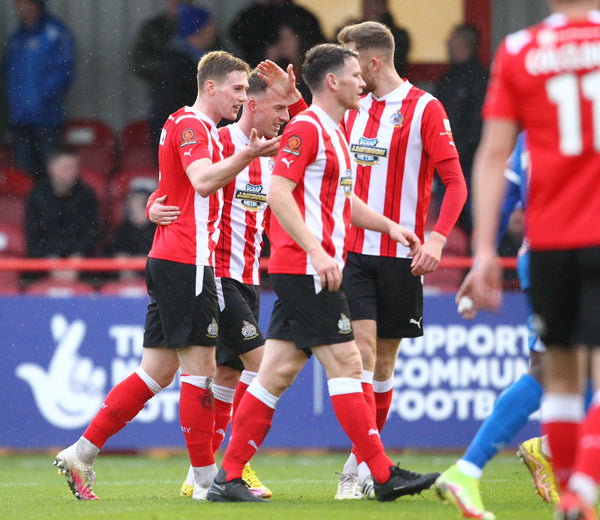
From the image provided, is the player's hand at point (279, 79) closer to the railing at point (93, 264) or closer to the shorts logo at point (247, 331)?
the shorts logo at point (247, 331)

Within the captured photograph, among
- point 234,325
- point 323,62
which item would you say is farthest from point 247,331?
point 323,62

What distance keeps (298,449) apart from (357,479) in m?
2.96

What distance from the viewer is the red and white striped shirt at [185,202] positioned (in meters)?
5.59

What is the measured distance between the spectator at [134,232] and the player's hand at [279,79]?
4.13 metres

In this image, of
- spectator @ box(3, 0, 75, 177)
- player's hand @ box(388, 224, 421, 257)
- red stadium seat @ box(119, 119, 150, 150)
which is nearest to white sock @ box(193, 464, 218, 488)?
player's hand @ box(388, 224, 421, 257)

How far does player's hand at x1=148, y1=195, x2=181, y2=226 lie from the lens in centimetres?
566

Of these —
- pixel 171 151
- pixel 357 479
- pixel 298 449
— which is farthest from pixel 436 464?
pixel 171 151

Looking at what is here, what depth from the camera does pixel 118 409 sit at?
577 centimetres

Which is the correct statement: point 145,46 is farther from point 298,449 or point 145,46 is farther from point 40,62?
point 298,449

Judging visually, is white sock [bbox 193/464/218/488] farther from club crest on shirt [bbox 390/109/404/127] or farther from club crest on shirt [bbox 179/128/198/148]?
club crest on shirt [bbox 390/109/404/127]

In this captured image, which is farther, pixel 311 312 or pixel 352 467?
pixel 352 467

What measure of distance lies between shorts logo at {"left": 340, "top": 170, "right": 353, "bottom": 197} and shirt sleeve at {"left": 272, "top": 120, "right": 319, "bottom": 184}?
19 centimetres

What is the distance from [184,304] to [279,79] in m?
1.33

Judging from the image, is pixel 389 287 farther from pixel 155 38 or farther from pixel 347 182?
pixel 155 38
